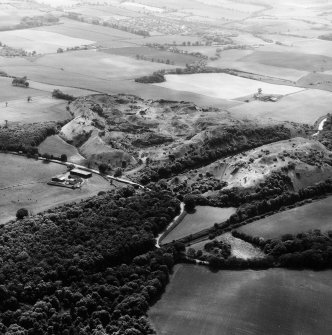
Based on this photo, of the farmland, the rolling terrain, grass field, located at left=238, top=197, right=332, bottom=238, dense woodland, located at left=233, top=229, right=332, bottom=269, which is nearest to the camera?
the rolling terrain

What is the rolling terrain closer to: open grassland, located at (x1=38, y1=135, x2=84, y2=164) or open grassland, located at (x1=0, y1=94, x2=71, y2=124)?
open grassland, located at (x1=38, y1=135, x2=84, y2=164)

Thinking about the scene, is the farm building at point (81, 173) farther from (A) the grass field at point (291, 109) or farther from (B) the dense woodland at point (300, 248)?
(A) the grass field at point (291, 109)

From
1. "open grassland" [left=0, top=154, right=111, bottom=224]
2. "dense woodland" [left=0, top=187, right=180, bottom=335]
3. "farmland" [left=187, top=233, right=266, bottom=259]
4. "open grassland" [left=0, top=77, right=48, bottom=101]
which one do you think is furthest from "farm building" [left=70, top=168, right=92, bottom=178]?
"open grassland" [left=0, top=77, right=48, bottom=101]

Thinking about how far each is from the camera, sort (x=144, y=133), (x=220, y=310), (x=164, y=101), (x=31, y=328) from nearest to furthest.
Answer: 1. (x=31, y=328)
2. (x=220, y=310)
3. (x=144, y=133)
4. (x=164, y=101)

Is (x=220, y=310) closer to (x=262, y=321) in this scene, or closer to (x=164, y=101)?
(x=262, y=321)

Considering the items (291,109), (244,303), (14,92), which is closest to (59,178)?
(244,303)

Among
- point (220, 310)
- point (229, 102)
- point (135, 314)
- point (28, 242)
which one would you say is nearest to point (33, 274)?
point (28, 242)
